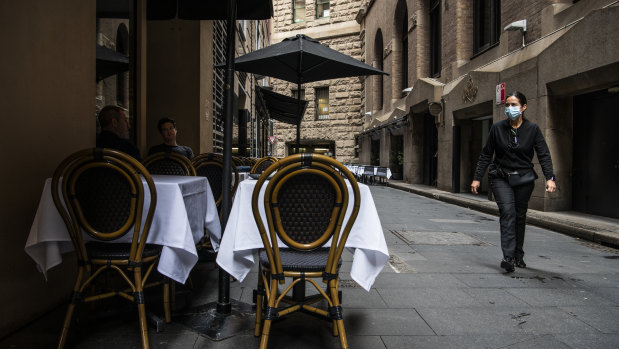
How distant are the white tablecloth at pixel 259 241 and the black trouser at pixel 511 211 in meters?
2.34

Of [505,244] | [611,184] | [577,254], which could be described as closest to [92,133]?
[505,244]

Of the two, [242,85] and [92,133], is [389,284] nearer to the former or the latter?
[92,133]

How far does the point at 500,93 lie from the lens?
9898mm

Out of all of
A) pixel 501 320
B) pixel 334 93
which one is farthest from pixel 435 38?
pixel 501 320

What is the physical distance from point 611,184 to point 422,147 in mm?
9786

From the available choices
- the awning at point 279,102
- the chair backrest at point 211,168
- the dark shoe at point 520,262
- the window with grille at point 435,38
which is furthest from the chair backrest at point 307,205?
the window with grille at point 435,38

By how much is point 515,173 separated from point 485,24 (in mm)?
10207

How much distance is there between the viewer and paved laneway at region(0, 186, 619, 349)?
253 centimetres

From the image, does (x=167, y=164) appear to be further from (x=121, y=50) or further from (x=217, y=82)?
(x=217, y=82)

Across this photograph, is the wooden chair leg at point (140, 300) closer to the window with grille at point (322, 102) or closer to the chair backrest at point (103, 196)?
the chair backrest at point (103, 196)

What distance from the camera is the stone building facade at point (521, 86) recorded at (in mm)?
7434

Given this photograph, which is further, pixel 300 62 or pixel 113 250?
pixel 300 62

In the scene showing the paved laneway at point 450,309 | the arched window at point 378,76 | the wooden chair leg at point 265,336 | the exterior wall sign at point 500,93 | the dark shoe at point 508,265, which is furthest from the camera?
the arched window at point 378,76

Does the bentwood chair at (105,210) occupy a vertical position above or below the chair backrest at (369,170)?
below
